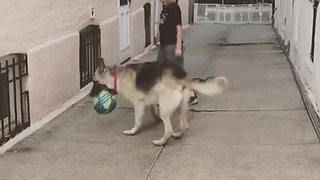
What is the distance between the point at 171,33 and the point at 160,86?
6.21 feet

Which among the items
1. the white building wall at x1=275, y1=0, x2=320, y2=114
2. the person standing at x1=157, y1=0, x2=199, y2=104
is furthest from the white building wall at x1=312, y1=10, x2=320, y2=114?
the person standing at x1=157, y1=0, x2=199, y2=104

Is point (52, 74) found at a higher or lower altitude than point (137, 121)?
higher

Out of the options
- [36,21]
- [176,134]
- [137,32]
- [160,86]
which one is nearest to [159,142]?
[176,134]

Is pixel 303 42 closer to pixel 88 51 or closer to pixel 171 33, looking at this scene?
pixel 171 33

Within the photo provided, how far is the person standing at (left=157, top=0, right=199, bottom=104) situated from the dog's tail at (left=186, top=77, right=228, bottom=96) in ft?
5.04

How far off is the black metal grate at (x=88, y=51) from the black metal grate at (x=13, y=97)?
2.29m

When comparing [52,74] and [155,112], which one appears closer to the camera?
[155,112]

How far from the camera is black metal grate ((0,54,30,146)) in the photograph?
6652mm

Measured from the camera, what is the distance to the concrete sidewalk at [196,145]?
580cm

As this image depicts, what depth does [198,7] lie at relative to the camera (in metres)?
23.2

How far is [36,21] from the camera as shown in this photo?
24.7ft

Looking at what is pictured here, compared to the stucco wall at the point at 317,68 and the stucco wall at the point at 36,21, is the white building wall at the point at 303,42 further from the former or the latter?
the stucco wall at the point at 36,21

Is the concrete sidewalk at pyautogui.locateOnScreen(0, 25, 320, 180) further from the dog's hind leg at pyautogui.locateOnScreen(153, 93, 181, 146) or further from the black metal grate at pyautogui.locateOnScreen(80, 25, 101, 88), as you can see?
the black metal grate at pyautogui.locateOnScreen(80, 25, 101, 88)

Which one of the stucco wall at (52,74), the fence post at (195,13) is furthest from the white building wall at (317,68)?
the fence post at (195,13)
